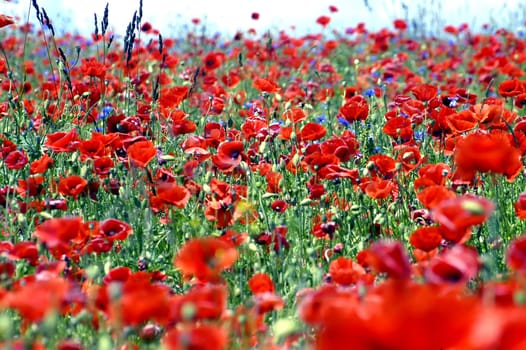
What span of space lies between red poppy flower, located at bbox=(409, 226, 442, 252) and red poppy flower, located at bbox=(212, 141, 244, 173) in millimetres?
949

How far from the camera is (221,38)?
34.3 feet

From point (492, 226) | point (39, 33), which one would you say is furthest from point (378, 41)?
point (492, 226)

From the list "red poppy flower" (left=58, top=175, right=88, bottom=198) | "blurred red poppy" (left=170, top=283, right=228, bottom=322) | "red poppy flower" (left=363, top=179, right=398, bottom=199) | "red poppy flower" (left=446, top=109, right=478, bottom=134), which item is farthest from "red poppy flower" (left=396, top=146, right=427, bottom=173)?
"blurred red poppy" (left=170, top=283, right=228, bottom=322)

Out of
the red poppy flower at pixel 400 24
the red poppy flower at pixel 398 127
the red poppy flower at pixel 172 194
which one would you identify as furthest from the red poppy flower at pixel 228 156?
the red poppy flower at pixel 400 24

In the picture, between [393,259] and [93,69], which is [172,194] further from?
[93,69]

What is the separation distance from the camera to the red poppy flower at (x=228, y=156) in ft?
8.71

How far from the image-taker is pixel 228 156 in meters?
2.69

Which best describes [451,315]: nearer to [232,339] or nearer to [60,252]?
[232,339]

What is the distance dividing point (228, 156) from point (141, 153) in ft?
1.26

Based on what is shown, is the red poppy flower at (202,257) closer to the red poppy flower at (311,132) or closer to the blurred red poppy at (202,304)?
the blurred red poppy at (202,304)

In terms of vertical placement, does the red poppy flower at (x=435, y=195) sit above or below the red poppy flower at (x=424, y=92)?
below

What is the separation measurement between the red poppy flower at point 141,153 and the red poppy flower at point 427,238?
38.6 inches

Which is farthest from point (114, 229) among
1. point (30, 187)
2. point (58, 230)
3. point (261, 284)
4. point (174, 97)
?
point (174, 97)

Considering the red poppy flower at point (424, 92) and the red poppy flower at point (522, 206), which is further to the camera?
the red poppy flower at point (424, 92)
